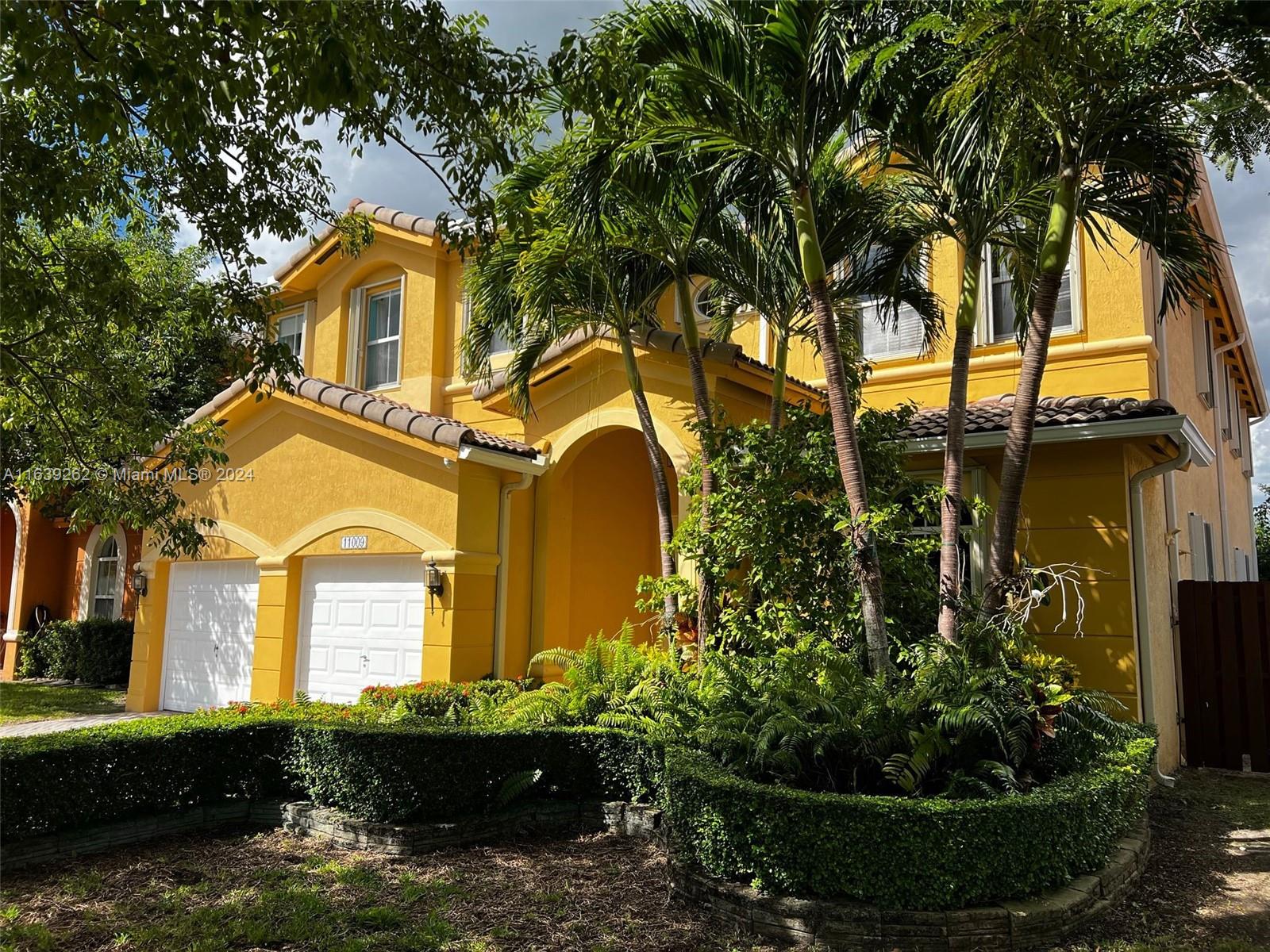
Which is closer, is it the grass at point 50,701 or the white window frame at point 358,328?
the grass at point 50,701

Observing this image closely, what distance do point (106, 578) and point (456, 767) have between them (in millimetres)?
16433

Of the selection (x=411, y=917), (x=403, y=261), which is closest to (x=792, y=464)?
(x=411, y=917)

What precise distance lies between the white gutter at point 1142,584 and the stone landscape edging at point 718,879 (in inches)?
103

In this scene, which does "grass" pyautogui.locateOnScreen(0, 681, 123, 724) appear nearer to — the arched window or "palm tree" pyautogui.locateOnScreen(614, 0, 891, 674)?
the arched window

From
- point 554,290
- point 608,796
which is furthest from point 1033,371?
point 608,796

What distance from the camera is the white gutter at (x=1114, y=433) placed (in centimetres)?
880

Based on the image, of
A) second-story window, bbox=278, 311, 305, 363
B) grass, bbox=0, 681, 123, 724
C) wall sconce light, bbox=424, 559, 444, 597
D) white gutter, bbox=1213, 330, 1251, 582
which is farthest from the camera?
second-story window, bbox=278, 311, 305, 363

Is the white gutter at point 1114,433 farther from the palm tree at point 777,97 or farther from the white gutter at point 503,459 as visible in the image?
the white gutter at point 503,459

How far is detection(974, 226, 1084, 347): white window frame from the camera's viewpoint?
11727mm

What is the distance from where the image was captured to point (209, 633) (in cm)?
1439

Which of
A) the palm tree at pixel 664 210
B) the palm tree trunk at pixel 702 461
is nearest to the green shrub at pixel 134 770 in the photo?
the palm tree trunk at pixel 702 461

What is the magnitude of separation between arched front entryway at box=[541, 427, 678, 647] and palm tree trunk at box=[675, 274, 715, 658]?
248 centimetres

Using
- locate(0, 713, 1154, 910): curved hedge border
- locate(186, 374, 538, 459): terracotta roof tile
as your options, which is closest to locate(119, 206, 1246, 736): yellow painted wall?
locate(186, 374, 538, 459): terracotta roof tile

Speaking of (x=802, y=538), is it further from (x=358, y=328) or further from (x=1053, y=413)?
(x=358, y=328)
